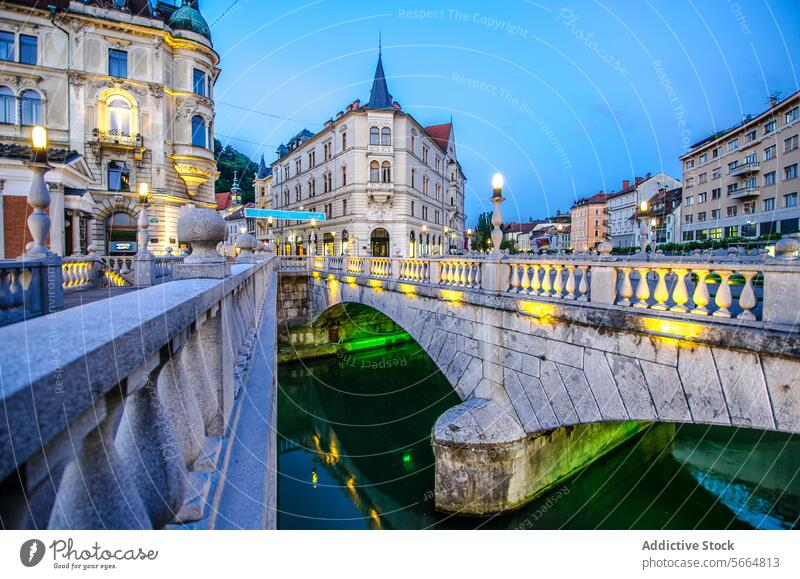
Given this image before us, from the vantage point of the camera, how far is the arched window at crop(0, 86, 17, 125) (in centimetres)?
2056

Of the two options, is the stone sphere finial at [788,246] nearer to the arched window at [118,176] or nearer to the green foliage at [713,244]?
→ the green foliage at [713,244]

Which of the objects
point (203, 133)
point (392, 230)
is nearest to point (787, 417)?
point (203, 133)

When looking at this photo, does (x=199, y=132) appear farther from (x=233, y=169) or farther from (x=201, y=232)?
(x=201, y=232)

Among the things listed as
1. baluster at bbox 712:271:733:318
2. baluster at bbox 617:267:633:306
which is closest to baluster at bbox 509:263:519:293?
baluster at bbox 617:267:633:306

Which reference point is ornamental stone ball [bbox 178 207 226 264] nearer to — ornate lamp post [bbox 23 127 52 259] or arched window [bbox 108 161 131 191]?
ornate lamp post [bbox 23 127 52 259]

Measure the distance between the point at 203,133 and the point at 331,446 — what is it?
21641mm

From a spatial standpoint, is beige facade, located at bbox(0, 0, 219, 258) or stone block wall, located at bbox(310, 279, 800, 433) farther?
beige facade, located at bbox(0, 0, 219, 258)

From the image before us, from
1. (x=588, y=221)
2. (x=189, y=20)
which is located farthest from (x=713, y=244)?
(x=588, y=221)

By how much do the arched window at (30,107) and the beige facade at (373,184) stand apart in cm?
1511

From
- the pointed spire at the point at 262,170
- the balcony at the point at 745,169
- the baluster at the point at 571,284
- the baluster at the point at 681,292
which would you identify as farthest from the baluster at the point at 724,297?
the pointed spire at the point at 262,170

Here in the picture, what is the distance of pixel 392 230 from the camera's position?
116 feet

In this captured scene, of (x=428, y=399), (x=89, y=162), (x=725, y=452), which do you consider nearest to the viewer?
(x=725, y=452)

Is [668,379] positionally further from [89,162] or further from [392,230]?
[392,230]

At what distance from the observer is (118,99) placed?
22688mm
